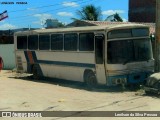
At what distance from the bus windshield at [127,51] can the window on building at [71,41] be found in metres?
2.83

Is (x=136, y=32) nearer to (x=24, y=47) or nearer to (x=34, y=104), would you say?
(x=34, y=104)

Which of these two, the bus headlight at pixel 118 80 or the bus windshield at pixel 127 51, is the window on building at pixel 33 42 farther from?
the bus headlight at pixel 118 80

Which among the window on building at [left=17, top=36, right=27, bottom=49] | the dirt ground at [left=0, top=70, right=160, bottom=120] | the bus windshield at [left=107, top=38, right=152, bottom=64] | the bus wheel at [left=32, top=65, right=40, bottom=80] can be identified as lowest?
the dirt ground at [left=0, top=70, right=160, bottom=120]

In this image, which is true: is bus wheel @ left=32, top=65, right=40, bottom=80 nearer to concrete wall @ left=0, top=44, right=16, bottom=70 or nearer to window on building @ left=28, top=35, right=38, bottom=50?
window on building @ left=28, top=35, right=38, bottom=50

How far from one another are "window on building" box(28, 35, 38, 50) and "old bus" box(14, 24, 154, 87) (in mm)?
1597

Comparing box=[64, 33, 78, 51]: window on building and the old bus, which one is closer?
the old bus

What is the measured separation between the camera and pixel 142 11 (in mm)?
55438

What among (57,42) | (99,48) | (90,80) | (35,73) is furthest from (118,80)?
(35,73)

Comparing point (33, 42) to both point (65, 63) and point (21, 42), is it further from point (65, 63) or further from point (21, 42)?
point (65, 63)

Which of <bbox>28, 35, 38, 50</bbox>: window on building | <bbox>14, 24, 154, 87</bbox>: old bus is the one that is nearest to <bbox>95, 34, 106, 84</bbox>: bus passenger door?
<bbox>14, 24, 154, 87</bbox>: old bus

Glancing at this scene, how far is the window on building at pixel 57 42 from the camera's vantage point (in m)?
21.1

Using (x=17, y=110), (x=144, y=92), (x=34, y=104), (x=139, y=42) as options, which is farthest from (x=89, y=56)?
(x=17, y=110)

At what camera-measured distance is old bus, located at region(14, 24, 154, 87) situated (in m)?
17.3

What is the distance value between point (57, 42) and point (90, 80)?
3.60 meters
